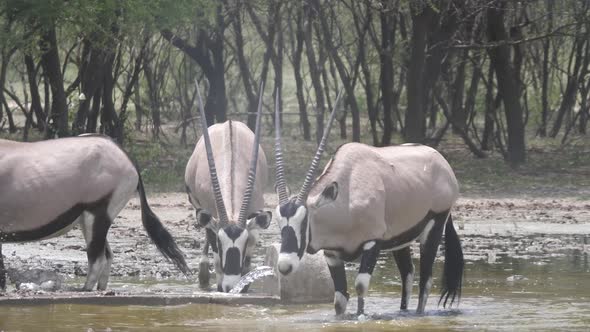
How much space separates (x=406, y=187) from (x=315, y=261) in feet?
3.71

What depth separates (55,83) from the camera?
21281mm

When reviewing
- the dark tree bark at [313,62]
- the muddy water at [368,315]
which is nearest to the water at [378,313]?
the muddy water at [368,315]

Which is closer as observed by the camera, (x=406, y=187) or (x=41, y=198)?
(x=406, y=187)

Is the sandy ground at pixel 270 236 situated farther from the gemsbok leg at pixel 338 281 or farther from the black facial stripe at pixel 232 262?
the gemsbok leg at pixel 338 281

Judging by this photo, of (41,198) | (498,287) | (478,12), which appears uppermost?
(478,12)

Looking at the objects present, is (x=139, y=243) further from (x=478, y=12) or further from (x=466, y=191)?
(x=478, y=12)

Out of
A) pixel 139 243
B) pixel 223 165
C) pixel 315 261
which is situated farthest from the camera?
pixel 139 243

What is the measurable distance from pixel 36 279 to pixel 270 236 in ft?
16.1

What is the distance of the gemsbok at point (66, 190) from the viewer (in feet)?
32.2

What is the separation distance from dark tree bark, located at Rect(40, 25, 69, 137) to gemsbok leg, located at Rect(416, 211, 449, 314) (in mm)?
11757

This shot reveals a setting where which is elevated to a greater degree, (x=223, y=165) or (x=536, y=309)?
(x=223, y=165)

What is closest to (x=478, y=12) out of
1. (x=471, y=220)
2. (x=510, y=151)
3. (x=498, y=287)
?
(x=510, y=151)

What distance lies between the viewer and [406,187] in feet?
29.8

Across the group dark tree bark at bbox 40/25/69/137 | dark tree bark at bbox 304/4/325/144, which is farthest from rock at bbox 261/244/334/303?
dark tree bark at bbox 304/4/325/144
